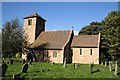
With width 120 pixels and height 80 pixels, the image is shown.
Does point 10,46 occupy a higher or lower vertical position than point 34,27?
lower

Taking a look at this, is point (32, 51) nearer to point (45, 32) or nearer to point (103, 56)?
point (45, 32)

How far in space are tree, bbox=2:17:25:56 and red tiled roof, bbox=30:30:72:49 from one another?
511 cm

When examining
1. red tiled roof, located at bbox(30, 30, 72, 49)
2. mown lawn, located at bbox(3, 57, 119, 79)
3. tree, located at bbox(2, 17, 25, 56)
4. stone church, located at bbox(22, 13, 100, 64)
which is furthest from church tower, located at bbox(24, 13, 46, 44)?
mown lawn, located at bbox(3, 57, 119, 79)

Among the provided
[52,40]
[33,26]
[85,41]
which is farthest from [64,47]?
[33,26]

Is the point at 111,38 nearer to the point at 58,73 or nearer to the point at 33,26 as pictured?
the point at 33,26

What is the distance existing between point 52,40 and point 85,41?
7.11 metres

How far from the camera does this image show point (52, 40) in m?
45.8

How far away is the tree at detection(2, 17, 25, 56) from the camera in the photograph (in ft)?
126

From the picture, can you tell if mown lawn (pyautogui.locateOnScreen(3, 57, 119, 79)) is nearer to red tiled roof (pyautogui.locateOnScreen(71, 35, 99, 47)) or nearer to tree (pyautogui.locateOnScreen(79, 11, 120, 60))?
tree (pyautogui.locateOnScreen(79, 11, 120, 60))

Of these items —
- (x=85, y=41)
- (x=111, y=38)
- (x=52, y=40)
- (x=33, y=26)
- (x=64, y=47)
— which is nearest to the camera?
(x=111, y=38)

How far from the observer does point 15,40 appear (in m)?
39.7

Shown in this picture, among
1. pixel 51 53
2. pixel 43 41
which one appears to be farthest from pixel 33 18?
pixel 51 53

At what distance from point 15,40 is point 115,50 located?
63.3ft

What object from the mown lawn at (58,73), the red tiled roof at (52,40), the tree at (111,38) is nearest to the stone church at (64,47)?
the red tiled roof at (52,40)
